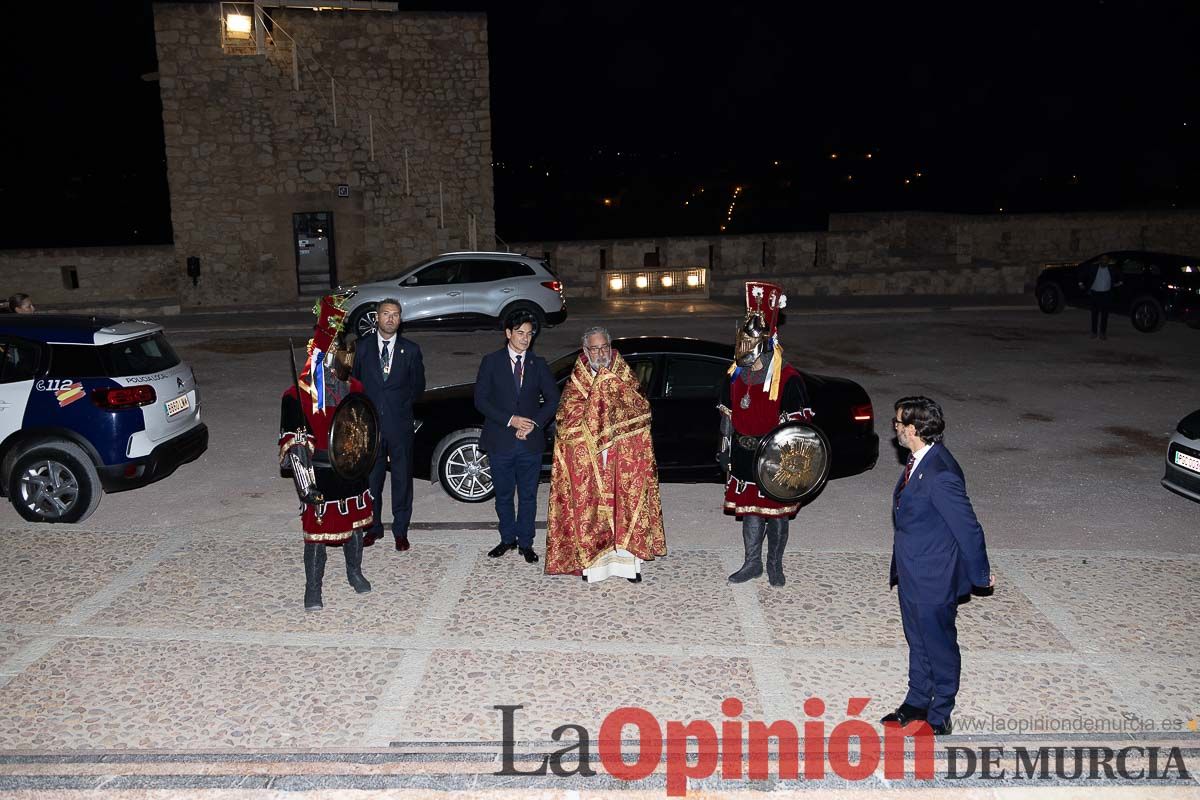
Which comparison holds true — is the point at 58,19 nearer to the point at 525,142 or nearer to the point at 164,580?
Answer: the point at 525,142

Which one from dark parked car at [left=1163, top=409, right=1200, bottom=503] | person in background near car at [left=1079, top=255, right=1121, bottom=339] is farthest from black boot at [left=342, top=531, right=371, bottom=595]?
person in background near car at [left=1079, top=255, right=1121, bottom=339]

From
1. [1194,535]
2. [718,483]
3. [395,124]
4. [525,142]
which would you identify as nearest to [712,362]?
[718,483]

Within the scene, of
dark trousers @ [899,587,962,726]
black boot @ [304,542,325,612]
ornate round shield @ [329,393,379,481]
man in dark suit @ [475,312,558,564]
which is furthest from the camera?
man in dark suit @ [475,312,558,564]

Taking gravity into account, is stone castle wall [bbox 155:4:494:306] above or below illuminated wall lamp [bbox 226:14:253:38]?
below

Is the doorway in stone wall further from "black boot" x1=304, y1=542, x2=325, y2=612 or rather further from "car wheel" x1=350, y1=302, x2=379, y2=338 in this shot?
"black boot" x1=304, y1=542, x2=325, y2=612

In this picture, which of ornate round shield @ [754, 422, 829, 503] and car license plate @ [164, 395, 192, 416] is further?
car license plate @ [164, 395, 192, 416]

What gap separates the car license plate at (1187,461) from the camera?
7.95 meters

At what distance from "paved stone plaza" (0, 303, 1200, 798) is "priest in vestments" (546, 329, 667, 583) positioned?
258 mm

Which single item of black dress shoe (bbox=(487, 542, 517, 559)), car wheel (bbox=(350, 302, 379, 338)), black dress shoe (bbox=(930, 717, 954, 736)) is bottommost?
black dress shoe (bbox=(930, 717, 954, 736))

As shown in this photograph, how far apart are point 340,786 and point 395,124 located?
21188 millimetres

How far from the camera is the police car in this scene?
314 inches

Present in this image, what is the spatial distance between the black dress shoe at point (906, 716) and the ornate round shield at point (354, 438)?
350 centimetres

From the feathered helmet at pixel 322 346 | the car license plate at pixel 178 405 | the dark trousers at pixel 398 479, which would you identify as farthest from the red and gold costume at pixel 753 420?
the car license plate at pixel 178 405

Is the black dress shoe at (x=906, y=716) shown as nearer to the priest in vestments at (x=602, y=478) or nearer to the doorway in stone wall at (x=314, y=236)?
the priest in vestments at (x=602, y=478)
